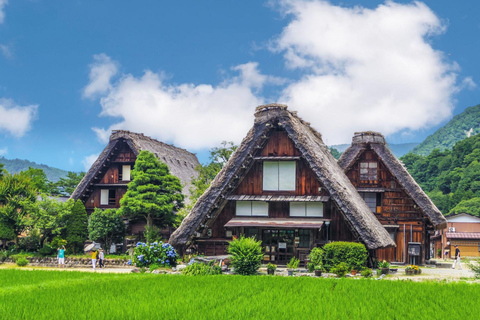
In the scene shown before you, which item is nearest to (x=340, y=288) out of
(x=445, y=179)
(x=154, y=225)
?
Answer: (x=154, y=225)

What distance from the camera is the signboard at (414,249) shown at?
34656mm

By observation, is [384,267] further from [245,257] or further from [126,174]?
[126,174]

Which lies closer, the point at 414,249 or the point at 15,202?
the point at 414,249

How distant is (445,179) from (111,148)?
5129 cm

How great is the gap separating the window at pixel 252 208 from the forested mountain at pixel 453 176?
4495cm

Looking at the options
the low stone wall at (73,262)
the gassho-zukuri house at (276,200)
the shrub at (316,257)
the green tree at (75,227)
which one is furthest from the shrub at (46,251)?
the shrub at (316,257)

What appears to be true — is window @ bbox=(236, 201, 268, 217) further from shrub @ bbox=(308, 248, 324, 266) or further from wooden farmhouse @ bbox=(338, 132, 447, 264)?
wooden farmhouse @ bbox=(338, 132, 447, 264)

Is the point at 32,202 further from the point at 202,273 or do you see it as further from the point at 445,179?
the point at 445,179

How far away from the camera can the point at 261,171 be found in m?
31.1

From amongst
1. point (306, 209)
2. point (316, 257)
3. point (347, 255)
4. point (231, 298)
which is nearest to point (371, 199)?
point (306, 209)

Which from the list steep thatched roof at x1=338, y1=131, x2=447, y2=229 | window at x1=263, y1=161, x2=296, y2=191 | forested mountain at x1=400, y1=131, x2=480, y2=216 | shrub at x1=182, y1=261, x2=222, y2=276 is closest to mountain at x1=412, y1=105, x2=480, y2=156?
forested mountain at x1=400, y1=131, x2=480, y2=216

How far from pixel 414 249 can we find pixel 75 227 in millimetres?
20936

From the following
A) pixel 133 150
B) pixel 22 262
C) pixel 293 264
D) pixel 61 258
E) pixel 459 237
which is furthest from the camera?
pixel 459 237

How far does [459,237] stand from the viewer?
54.3 meters
